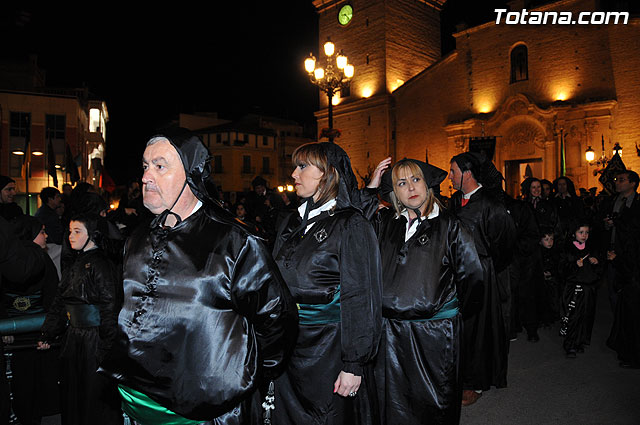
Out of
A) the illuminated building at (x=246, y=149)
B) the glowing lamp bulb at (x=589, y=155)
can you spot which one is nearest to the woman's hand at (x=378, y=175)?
the glowing lamp bulb at (x=589, y=155)

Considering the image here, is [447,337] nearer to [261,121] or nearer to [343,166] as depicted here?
[343,166]

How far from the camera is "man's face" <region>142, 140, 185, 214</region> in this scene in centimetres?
201

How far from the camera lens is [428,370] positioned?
10.6 feet

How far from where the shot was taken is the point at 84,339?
388cm

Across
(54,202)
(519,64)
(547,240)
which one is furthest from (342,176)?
(519,64)

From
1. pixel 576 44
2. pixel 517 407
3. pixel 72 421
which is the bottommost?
pixel 517 407

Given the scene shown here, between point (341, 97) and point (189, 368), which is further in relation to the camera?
point (341, 97)

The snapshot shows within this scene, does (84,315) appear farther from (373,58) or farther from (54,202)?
(373,58)

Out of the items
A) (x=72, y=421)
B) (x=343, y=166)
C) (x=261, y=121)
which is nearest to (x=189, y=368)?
(x=343, y=166)

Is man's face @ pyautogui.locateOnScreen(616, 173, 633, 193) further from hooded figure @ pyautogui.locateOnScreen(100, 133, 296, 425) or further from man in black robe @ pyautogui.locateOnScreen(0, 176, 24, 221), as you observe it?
man in black robe @ pyautogui.locateOnScreen(0, 176, 24, 221)

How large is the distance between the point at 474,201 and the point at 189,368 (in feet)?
13.4

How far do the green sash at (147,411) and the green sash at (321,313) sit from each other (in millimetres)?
984

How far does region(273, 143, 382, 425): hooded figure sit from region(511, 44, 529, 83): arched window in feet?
83.6

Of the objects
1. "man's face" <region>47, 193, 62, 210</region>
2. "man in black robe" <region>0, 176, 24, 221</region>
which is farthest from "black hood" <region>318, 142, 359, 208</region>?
"man's face" <region>47, 193, 62, 210</region>
